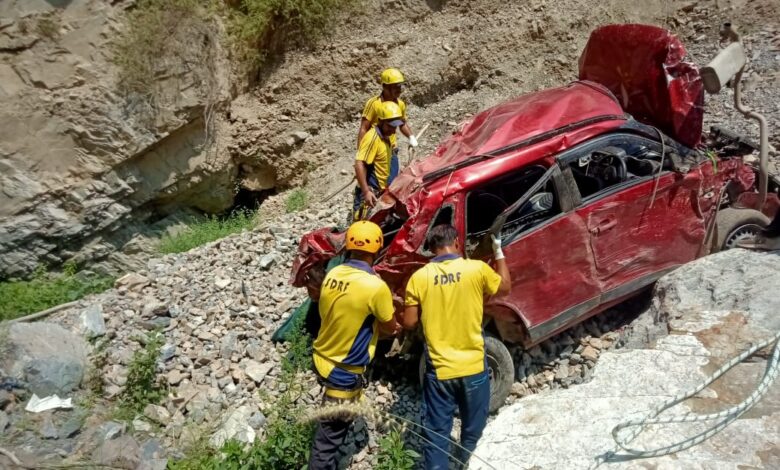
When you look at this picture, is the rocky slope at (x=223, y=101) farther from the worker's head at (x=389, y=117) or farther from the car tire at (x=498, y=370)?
the car tire at (x=498, y=370)

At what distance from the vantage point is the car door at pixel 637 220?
4129 mm

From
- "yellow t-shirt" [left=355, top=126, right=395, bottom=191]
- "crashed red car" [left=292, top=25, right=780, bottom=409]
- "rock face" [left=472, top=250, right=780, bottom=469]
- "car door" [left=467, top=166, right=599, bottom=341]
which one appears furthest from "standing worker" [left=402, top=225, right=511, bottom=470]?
"yellow t-shirt" [left=355, top=126, right=395, bottom=191]

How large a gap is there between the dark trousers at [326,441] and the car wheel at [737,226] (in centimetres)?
339

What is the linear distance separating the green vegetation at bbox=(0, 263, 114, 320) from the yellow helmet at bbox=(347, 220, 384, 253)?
5.25 m

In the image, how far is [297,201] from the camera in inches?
316

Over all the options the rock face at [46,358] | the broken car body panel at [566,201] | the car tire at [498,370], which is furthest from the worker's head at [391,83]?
the rock face at [46,358]

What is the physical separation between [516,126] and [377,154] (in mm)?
1560

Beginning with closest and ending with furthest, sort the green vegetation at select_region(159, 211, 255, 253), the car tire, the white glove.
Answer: the white glove, the car tire, the green vegetation at select_region(159, 211, 255, 253)

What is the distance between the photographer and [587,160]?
4195 millimetres

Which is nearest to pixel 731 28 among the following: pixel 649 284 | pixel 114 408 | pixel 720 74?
pixel 720 74

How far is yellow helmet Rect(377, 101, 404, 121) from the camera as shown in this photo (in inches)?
211

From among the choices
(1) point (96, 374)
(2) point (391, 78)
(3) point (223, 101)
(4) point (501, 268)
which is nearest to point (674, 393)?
(4) point (501, 268)

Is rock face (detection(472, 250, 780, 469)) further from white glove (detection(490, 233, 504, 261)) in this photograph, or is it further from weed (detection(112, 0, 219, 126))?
weed (detection(112, 0, 219, 126))

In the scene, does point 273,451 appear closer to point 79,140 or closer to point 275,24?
point 79,140
